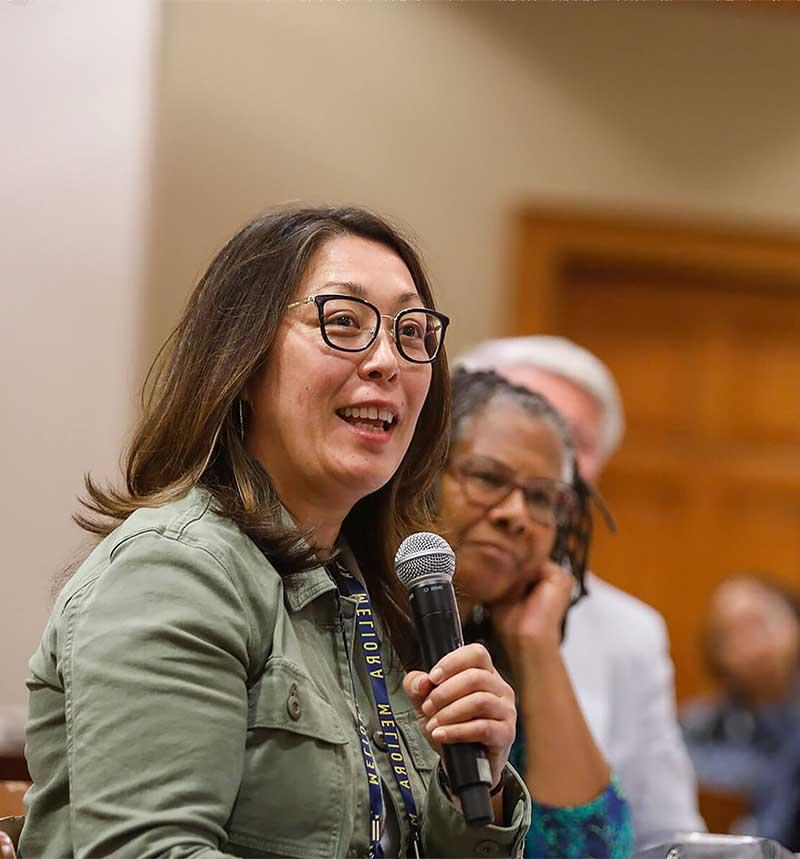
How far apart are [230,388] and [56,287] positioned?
2253 millimetres

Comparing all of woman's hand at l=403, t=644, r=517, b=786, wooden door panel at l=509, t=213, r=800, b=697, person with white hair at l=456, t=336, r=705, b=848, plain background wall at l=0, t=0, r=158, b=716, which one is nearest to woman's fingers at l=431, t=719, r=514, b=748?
woman's hand at l=403, t=644, r=517, b=786

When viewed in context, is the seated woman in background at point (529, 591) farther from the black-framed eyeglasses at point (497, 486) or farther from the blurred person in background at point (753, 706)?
the blurred person in background at point (753, 706)

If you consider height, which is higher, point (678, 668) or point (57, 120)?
point (57, 120)

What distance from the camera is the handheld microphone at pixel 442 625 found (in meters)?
1.15

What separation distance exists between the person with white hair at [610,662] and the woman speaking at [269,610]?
979 mm

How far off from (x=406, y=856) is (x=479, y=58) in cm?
351

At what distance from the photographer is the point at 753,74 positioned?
452 cm

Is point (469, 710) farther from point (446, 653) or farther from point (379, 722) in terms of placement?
point (379, 722)

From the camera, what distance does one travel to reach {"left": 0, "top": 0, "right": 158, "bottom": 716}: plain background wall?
3367mm

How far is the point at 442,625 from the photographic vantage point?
1.19 meters

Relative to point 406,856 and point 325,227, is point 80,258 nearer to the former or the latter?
point 325,227

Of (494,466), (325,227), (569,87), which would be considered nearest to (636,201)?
(569,87)

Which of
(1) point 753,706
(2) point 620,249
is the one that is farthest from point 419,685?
(2) point 620,249

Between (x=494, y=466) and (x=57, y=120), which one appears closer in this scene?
(x=494, y=466)
